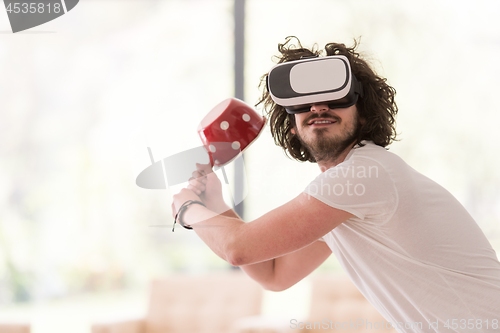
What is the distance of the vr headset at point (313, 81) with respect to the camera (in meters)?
1.04

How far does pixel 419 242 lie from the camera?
1.01m

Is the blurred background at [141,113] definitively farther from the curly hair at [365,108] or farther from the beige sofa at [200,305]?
the curly hair at [365,108]

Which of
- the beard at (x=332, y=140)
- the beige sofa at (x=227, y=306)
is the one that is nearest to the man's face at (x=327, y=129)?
the beard at (x=332, y=140)

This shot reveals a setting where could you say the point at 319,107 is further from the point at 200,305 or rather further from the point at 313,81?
the point at 200,305

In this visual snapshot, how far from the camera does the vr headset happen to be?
104cm

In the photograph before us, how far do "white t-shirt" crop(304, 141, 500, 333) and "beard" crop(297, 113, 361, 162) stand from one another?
104 millimetres

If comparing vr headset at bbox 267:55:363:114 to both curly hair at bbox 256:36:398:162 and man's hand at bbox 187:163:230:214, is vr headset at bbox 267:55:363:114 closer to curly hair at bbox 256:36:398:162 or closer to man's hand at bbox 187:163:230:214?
curly hair at bbox 256:36:398:162

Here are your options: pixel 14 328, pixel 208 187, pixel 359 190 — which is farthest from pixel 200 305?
pixel 359 190

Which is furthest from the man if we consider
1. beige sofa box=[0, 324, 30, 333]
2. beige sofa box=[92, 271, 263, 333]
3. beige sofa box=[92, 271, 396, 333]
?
beige sofa box=[0, 324, 30, 333]

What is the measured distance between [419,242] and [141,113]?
2484 mm

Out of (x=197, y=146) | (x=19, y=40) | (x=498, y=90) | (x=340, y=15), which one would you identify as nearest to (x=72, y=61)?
(x=19, y=40)

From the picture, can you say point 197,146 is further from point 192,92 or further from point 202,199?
point 192,92

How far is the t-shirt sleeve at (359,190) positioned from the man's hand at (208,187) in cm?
30

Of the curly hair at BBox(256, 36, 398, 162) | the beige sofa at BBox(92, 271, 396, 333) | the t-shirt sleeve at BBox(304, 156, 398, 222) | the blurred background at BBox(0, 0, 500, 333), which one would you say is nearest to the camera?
the t-shirt sleeve at BBox(304, 156, 398, 222)
